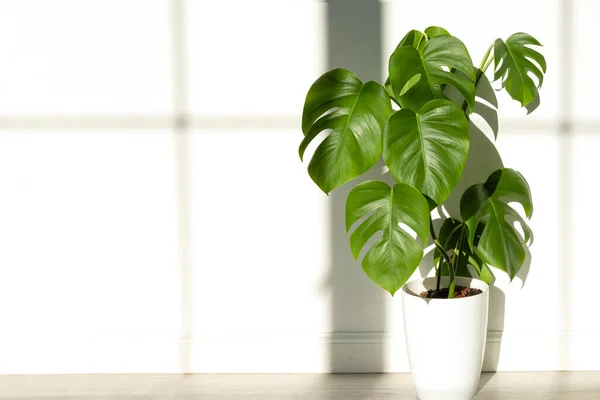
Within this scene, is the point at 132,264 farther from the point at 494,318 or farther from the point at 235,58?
the point at 494,318

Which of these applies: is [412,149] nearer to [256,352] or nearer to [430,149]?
[430,149]

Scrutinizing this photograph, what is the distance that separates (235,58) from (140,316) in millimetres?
984

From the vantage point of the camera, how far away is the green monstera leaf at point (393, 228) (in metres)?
2.06

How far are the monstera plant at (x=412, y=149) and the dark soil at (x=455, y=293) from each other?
63 millimetres

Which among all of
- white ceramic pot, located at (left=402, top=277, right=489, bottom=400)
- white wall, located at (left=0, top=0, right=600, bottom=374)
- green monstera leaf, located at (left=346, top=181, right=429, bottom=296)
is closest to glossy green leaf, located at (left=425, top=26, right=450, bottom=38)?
white wall, located at (left=0, top=0, right=600, bottom=374)

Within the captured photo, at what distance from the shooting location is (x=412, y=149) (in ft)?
6.75

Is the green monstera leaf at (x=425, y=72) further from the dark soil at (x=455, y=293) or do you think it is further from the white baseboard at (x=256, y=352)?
the white baseboard at (x=256, y=352)

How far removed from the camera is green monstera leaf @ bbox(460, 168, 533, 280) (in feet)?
7.49

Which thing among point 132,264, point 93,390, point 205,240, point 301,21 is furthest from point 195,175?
point 93,390

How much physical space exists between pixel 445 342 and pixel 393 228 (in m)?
0.44

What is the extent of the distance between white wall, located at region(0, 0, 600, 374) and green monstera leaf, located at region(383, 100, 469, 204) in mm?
555

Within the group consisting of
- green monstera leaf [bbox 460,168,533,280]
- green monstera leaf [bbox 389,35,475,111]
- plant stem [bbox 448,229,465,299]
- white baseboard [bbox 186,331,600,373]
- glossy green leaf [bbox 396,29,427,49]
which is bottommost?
white baseboard [bbox 186,331,600,373]

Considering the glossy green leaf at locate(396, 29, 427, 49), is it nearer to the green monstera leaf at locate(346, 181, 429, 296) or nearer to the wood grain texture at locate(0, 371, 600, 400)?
the green monstera leaf at locate(346, 181, 429, 296)

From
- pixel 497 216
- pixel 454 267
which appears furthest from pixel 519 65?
pixel 454 267
